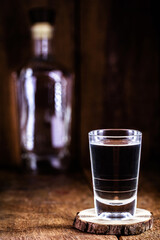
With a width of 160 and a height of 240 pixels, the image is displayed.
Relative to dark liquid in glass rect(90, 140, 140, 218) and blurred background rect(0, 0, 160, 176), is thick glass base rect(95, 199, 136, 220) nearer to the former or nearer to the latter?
dark liquid in glass rect(90, 140, 140, 218)

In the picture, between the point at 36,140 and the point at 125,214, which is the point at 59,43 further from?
the point at 125,214

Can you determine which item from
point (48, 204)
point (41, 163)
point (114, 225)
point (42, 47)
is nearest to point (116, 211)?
point (114, 225)

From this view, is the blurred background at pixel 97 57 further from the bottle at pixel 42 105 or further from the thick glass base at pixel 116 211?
the thick glass base at pixel 116 211

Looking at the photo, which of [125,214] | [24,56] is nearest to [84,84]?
[24,56]

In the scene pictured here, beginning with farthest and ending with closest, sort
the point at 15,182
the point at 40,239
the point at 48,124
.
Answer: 1. the point at 48,124
2. the point at 15,182
3. the point at 40,239

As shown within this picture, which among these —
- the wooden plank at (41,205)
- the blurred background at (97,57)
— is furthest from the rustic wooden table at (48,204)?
the blurred background at (97,57)
